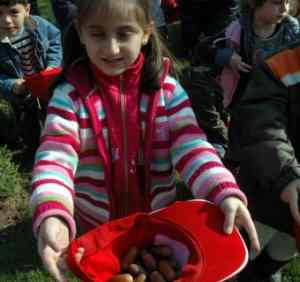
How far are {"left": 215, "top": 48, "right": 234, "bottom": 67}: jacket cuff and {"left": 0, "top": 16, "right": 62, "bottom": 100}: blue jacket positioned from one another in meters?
1.13

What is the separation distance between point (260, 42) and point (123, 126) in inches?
69.0

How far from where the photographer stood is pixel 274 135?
1.91 m

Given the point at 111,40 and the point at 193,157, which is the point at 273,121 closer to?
the point at 193,157

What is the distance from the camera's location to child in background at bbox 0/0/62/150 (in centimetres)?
387

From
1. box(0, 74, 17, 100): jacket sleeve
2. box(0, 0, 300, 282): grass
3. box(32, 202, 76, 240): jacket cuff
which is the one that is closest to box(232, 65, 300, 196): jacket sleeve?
box(32, 202, 76, 240): jacket cuff

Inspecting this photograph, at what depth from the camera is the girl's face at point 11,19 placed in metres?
3.87

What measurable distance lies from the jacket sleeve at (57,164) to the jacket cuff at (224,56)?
168cm

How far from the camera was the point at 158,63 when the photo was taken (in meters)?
2.01

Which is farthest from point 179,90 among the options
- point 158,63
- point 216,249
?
point 216,249

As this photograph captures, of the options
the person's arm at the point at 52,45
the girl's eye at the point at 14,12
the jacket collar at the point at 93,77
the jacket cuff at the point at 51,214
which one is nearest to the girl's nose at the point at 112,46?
the jacket collar at the point at 93,77

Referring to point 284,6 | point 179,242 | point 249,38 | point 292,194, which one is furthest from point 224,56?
point 179,242

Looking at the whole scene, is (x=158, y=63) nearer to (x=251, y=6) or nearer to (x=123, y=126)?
(x=123, y=126)

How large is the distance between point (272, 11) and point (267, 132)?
170cm

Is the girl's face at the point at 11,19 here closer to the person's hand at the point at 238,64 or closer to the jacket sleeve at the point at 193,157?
the person's hand at the point at 238,64
